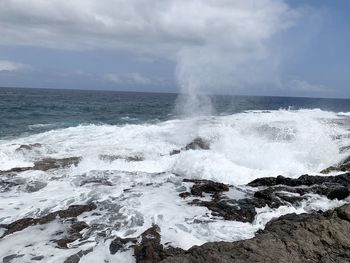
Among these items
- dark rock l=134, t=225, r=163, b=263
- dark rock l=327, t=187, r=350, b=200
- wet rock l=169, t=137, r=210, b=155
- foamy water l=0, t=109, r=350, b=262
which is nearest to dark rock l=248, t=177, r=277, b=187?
foamy water l=0, t=109, r=350, b=262

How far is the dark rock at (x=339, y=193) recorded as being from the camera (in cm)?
856

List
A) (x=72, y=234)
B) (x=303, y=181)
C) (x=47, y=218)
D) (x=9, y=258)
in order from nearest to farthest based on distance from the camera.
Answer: (x=9, y=258)
(x=72, y=234)
(x=47, y=218)
(x=303, y=181)

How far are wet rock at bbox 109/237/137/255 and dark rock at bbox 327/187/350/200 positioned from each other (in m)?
4.63

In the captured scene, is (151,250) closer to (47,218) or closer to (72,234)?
(72,234)

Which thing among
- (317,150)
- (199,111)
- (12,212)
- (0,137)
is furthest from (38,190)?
(199,111)

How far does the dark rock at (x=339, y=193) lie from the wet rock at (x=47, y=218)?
17.4 feet

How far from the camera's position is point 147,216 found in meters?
8.33

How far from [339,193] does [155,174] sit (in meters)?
5.36

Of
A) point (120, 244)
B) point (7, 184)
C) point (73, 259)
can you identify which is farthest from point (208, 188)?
point (7, 184)

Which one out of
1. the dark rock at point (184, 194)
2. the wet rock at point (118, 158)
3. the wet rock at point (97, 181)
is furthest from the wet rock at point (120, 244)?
the wet rock at point (118, 158)

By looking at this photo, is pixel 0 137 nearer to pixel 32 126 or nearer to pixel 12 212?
pixel 32 126

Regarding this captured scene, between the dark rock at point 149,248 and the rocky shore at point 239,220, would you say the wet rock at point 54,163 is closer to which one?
the rocky shore at point 239,220

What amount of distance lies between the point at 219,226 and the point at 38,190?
208 inches

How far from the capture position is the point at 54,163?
14.0 meters
